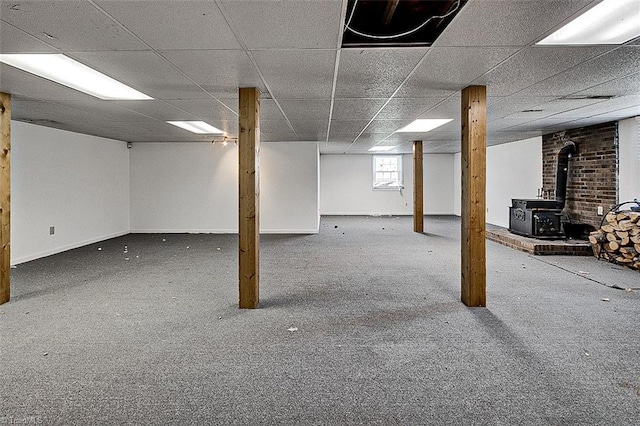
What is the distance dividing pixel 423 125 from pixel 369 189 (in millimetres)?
6818

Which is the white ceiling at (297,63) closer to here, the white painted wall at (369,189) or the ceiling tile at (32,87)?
the ceiling tile at (32,87)

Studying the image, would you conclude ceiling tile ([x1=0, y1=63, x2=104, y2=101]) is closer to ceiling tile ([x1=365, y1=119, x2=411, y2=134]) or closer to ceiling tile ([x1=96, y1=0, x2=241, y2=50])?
ceiling tile ([x1=96, y1=0, x2=241, y2=50])

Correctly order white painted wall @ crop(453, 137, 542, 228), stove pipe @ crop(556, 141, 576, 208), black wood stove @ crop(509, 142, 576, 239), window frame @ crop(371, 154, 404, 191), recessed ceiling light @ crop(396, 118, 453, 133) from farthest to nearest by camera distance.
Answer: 1. window frame @ crop(371, 154, 404, 191)
2. white painted wall @ crop(453, 137, 542, 228)
3. stove pipe @ crop(556, 141, 576, 208)
4. black wood stove @ crop(509, 142, 576, 239)
5. recessed ceiling light @ crop(396, 118, 453, 133)

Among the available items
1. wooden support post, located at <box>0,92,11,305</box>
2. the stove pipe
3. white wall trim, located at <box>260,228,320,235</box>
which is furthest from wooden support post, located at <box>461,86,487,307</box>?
white wall trim, located at <box>260,228,320,235</box>

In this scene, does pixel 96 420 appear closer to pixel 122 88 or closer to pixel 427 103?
pixel 122 88

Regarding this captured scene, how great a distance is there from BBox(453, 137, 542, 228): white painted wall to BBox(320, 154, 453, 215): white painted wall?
8.64 feet

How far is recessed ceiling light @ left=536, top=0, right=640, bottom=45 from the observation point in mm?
2339

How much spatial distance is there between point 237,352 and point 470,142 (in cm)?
289

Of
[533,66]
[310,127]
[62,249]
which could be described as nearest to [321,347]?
[533,66]

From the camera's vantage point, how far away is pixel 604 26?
102 inches

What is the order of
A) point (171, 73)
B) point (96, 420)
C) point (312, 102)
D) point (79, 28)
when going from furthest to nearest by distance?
point (312, 102)
point (171, 73)
point (79, 28)
point (96, 420)

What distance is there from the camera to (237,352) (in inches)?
113

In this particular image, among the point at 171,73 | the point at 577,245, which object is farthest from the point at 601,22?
the point at 577,245

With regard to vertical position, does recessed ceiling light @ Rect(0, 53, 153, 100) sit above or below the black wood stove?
above
